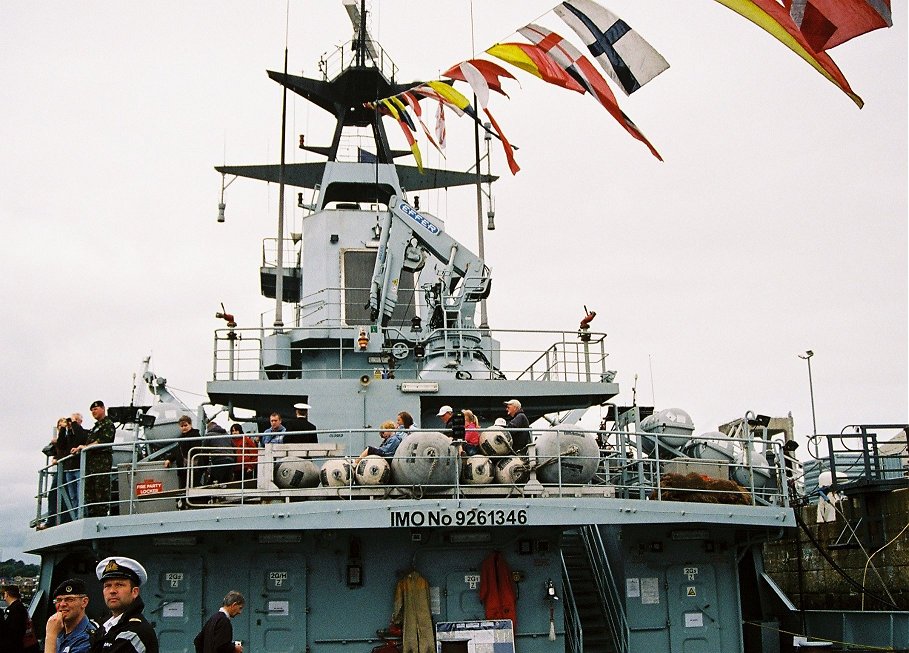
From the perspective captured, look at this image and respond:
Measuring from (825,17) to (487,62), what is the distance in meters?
6.91

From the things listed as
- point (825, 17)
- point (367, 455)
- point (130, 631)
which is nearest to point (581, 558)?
point (367, 455)

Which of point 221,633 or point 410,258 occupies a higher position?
point 410,258

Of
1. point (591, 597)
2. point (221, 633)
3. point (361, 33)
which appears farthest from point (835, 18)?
point (361, 33)

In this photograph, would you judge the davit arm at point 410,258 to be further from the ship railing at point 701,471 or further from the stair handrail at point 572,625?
the stair handrail at point 572,625

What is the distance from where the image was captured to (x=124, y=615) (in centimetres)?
570

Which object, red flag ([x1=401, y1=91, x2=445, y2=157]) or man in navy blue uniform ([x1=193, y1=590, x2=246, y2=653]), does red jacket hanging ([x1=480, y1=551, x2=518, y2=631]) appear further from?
red flag ([x1=401, y1=91, x2=445, y2=157])

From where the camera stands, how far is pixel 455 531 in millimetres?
12508

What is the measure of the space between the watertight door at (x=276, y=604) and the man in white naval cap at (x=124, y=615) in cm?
619

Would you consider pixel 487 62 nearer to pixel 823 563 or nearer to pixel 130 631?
pixel 823 563

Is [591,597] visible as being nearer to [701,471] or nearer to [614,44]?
[701,471]

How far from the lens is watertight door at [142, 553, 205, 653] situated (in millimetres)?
12312

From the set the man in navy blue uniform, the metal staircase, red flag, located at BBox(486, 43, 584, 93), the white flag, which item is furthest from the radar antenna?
the man in navy blue uniform

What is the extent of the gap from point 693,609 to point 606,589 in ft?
3.91

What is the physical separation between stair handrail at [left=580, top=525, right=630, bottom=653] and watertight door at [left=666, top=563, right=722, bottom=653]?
629 mm
